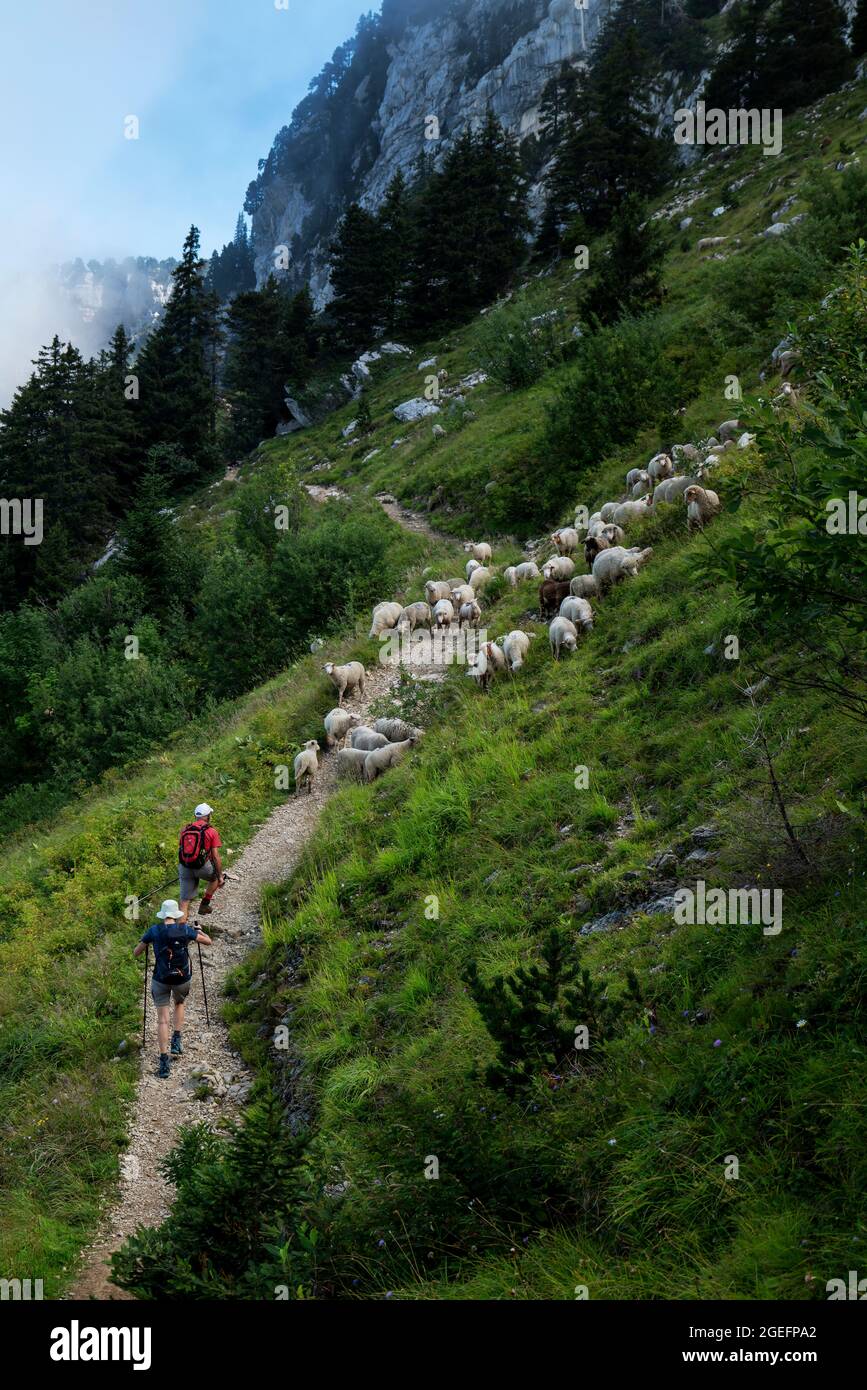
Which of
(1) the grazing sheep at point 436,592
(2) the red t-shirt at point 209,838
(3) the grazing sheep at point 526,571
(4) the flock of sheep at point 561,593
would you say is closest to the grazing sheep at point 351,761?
(4) the flock of sheep at point 561,593

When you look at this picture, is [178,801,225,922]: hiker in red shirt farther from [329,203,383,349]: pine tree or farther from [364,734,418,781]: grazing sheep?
[329,203,383,349]: pine tree

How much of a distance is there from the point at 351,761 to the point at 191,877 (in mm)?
3862

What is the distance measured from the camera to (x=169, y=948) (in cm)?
962

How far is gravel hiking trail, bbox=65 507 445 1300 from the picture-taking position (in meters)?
7.73

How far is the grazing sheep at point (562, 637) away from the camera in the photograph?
13.5 metres

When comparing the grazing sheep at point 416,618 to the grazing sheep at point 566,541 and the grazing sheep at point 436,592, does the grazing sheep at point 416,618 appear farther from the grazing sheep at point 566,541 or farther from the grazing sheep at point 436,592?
the grazing sheep at point 566,541

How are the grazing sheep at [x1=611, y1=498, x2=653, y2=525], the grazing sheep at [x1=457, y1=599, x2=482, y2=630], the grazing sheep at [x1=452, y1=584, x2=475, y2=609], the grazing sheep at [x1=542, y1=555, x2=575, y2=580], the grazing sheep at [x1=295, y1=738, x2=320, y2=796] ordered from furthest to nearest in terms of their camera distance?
1. the grazing sheep at [x1=452, y1=584, x2=475, y2=609]
2. the grazing sheep at [x1=457, y1=599, x2=482, y2=630]
3. the grazing sheep at [x1=611, y1=498, x2=653, y2=525]
4. the grazing sheep at [x1=542, y1=555, x2=575, y2=580]
5. the grazing sheep at [x1=295, y1=738, x2=320, y2=796]

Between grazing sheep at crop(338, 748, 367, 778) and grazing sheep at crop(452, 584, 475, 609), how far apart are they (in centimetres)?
587

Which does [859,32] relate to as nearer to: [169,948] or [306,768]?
[306,768]

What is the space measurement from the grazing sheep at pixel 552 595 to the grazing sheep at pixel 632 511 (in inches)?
87.7

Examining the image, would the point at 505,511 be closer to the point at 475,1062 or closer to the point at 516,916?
the point at 516,916

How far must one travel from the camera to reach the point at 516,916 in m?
8.36

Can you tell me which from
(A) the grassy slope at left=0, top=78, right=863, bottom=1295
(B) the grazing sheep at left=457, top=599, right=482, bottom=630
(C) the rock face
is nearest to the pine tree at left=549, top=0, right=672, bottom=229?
(C) the rock face
